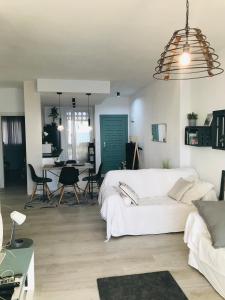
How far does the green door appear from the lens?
28.9ft

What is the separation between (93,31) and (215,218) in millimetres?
2599

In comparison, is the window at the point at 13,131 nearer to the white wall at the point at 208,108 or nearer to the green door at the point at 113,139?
the green door at the point at 113,139

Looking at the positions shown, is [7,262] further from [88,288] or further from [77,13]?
[77,13]

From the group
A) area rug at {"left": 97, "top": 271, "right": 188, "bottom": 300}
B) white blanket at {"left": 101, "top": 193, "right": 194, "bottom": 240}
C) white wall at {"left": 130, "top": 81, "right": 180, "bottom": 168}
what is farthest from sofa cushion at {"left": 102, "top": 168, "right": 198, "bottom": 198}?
area rug at {"left": 97, "top": 271, "right": 188, "bottom": 300}

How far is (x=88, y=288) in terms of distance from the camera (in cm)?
257

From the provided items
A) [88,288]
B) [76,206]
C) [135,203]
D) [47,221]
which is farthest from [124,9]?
[76,206]

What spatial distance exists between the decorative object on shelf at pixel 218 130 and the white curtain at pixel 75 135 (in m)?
5.61

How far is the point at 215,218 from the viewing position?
2.60m

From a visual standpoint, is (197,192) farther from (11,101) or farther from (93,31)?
(11,101)

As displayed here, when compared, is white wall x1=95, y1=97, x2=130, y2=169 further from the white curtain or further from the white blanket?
the white blanket

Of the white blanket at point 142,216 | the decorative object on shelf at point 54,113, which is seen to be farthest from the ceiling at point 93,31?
the decorative object on shelf at point 54,113

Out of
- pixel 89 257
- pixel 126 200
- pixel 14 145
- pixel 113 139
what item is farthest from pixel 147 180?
pixel 14 145

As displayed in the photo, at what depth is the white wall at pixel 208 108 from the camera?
3988 millimetres

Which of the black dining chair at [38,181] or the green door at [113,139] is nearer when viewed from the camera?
the black dining chair at [38,181]
